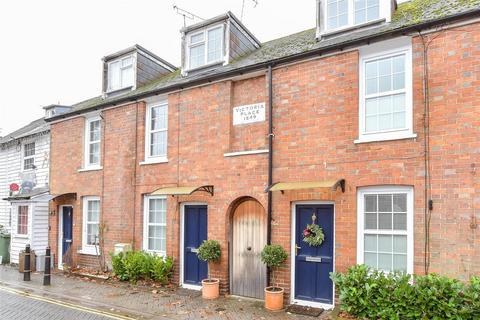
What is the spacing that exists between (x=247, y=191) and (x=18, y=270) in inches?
418

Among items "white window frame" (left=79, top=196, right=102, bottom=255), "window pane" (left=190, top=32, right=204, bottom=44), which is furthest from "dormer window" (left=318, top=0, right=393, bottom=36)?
"white window frame" (left=79, top=196, right=102, bottom=255)

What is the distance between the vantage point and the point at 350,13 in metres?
10.4

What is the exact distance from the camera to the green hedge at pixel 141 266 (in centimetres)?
1206

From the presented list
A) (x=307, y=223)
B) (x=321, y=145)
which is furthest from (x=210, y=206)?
(x=321, y=145)

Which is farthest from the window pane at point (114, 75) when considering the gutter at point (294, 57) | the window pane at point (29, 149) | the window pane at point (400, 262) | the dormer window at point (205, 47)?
the window pane at point (400, 262)

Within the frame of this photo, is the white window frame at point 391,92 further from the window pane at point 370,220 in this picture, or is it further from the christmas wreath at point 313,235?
the christmas wreath at point 313,235

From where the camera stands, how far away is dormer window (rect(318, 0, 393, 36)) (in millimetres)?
10005

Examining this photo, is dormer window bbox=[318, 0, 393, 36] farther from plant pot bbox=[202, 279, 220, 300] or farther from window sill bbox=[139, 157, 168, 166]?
plant pot bbox=[202, 279, 220, 300]

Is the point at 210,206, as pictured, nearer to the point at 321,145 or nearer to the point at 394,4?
the point at 321,145

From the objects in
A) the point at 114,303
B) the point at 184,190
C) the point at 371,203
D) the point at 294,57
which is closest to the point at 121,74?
the point at 184,190

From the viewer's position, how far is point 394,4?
423 inches

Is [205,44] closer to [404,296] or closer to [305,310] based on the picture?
[305,310]

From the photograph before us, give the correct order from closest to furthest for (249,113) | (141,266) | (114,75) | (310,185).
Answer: (310,185) < (249,113) < (141,266) < (114,75)

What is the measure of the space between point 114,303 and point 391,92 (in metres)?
8.41
